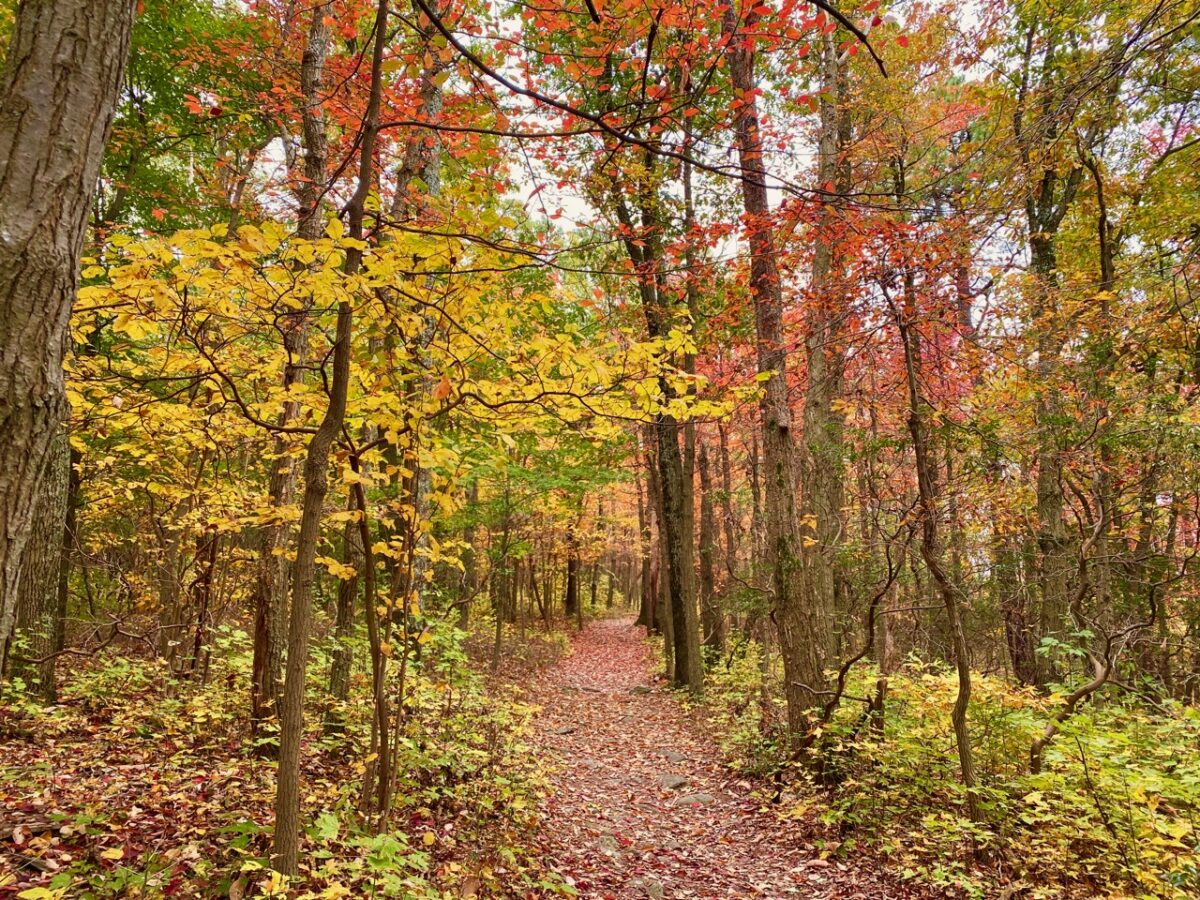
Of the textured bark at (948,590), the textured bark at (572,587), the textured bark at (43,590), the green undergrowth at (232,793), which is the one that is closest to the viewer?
the green undergrowth at (232,793)

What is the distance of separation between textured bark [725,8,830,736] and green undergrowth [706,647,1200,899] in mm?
547

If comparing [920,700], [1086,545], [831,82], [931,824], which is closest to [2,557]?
[931,824]

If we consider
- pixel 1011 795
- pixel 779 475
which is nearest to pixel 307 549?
pixel 779 475

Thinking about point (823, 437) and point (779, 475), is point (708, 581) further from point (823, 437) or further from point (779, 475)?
point (779, 475)

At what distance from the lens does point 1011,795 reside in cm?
476

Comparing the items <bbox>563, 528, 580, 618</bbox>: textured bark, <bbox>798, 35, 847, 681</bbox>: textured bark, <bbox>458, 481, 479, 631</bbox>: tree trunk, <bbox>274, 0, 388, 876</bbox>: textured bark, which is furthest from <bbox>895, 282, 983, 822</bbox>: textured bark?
<bbox>563, 528, 580, 618</bbox>: textured bark

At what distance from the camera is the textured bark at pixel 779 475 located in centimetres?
623

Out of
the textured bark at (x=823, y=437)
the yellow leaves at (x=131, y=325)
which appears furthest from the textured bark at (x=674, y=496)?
the yellow leaves at (x=131, y=325)

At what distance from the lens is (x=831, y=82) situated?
8.13 metres

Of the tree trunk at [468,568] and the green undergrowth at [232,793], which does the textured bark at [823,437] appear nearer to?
the green undergrowth at [232,793]

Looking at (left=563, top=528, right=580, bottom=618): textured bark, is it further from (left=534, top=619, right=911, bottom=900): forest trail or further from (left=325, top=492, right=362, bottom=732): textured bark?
(left=325, top=492, right=362, bottom=732): textured bark

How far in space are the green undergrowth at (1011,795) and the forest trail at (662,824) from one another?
36cm

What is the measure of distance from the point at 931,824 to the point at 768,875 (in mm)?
1379

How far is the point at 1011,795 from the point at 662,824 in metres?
3.01
